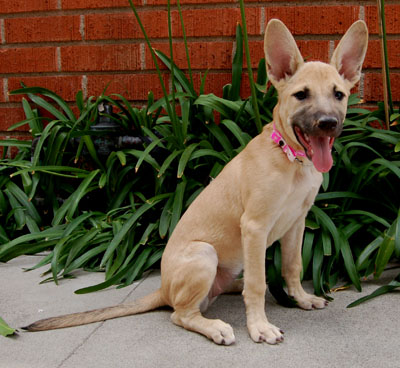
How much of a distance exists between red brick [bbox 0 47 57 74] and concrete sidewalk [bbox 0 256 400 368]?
238cm

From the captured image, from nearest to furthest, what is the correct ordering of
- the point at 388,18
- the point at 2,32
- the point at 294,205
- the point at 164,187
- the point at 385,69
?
the point at 294,205
the point at 385,69
the point at 164,187
the point at 388,18
the point at 2,32

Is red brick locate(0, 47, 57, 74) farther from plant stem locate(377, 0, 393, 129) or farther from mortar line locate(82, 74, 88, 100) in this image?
plant stem locate(377, 0, 393, 129)

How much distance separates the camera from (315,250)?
3043 mm

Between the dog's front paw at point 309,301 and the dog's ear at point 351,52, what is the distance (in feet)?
4.04

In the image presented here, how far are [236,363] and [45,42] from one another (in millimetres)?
3585

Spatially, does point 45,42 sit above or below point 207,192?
above

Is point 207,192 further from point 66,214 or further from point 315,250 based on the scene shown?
point 66,214

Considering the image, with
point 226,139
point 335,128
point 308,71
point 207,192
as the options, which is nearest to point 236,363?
point 207,192

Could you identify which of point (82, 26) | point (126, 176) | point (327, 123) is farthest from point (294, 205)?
point (82, 26)

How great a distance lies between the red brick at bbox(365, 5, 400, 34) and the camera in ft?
12.3

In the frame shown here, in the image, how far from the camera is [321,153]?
2201mm

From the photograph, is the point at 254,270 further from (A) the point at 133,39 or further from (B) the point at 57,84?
(B) the point at 57,84

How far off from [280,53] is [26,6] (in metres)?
3.02

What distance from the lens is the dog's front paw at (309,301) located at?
265 centimetres
